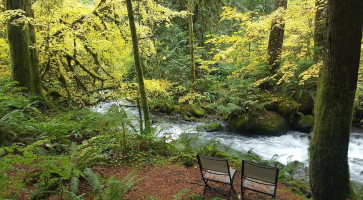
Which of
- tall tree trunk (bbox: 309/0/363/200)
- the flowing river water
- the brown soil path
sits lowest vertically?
the flowing river water

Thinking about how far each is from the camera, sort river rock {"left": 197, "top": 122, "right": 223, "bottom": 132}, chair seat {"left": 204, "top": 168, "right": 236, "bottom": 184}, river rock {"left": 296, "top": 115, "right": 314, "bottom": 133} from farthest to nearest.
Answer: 1. river rock {"left": 197, "top": 122, "right": 223, "bottom": 132}
2. river rock {"left": 296, "top": 115, "right": 314, "bottom": 133}
3. chair seat {"left": 204, "top": 168, "right": 236, "bottom": 184}

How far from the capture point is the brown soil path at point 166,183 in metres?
4.56

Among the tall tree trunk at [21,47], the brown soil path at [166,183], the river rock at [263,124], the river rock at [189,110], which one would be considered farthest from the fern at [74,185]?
the river rock at [189,110]

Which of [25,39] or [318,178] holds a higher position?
[25,39]

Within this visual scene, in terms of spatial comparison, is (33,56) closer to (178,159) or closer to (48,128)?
(48,128)

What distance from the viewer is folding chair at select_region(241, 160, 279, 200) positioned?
13.5ft

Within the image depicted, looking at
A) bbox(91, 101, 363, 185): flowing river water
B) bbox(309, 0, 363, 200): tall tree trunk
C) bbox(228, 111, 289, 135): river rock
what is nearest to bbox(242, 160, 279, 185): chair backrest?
bbox(309, 0, 363, 200): tall tree trunk

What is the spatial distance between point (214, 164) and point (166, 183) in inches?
51.7

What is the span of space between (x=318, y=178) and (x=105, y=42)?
27.6 feet

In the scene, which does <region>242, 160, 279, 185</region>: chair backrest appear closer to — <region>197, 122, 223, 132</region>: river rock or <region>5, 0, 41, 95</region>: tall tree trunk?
<region>197, 122, 223, 132</region>: river rock

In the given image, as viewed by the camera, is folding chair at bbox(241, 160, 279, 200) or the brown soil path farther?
the brown soil path

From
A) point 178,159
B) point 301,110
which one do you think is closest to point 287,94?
point 301,110

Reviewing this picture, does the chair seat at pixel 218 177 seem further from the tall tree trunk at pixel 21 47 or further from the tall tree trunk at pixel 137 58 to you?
the tall tree trunk at pixel 21 47

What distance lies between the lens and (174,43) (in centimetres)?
1820
